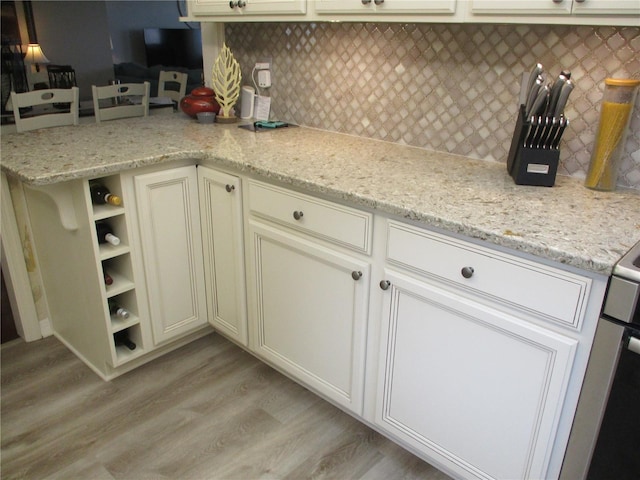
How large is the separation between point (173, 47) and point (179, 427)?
4.55m

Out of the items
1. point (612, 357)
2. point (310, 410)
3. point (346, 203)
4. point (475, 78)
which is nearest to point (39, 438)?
point (310, 410)

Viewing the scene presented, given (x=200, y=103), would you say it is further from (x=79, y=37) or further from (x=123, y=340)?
(x=79, y=37)

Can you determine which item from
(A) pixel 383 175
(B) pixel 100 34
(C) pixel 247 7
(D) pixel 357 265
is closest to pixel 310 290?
(D) pixel 357 265

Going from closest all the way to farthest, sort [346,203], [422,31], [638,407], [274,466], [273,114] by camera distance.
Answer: [638,407]
[346,203]
[274,466]
[422,31]
[273,114]

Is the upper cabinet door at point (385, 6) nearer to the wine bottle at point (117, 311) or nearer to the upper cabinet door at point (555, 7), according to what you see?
the upper cabinet door at point (555, 7)

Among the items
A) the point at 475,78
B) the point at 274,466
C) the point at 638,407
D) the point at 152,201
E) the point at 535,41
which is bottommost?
the point at 274,466

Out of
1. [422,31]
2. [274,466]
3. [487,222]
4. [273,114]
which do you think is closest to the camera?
[487,222]

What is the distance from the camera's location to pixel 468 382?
1414 mm

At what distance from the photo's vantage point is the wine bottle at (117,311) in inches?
78.7

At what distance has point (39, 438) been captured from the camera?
5.92 feet

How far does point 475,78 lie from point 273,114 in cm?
107

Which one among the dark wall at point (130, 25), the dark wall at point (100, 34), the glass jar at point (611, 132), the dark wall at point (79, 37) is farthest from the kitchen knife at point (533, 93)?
the dark wall at point (130, 25)

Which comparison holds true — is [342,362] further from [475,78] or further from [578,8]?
[578,8]

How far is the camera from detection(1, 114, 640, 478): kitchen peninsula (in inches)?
48.8
